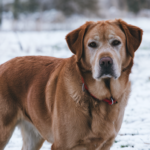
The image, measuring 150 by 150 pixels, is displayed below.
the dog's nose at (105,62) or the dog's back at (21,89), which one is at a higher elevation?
the dog's nose at (105,62)

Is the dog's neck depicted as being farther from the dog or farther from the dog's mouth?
the dog's mouth

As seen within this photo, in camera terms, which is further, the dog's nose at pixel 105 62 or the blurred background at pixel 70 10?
the blurred background at pixel 70 10

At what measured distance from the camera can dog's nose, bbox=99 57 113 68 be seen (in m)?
2.31

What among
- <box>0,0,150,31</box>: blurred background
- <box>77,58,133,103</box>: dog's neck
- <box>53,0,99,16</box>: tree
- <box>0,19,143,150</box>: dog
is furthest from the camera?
<box>53,0,99,16</box>: tree

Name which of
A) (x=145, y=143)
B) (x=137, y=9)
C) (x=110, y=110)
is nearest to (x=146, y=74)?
(x=145, y=143)

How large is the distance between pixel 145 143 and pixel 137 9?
18.9 m

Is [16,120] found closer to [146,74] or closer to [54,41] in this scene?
[146,74]

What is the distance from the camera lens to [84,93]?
8.45 ft

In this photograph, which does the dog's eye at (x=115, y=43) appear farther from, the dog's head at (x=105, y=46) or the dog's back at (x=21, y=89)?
the dog's back at (x=21, y=89)

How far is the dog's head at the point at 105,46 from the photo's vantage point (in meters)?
2.36

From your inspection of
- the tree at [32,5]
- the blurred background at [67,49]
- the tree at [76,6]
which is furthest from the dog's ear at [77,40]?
the tree at [32,5]

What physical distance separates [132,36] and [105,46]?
34cm

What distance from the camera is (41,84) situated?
9.62ft

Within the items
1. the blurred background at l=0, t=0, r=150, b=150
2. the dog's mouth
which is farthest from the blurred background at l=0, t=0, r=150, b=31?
the dog's mouth
